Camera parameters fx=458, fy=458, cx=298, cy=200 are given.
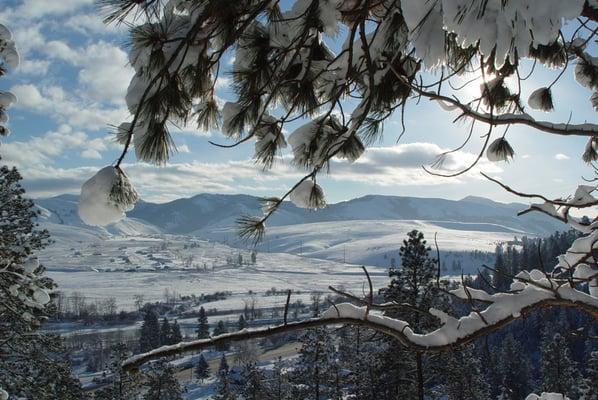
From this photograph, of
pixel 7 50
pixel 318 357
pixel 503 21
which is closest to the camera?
pixel 503 21

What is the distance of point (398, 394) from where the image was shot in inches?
664

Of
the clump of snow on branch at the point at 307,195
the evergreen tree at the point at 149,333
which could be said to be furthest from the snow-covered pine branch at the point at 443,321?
the evergreen tree at the point at 149,333

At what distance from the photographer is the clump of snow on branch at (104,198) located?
1704mm

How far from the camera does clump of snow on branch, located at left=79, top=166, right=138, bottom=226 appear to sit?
1704 millimetres

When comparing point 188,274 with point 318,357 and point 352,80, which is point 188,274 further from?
point 352,80

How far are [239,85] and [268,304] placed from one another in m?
→ 102

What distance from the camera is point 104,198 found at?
171cm

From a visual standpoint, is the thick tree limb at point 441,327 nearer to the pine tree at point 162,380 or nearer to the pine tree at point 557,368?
the pine tree at point 162,380

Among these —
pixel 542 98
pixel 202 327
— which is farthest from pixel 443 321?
pixel 202 327

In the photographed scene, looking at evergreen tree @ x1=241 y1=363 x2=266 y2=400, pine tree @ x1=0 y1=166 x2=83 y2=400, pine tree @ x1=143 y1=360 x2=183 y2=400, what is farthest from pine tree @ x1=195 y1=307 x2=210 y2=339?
pine tree @ x1=0 y1=166 x2=83 y2=400

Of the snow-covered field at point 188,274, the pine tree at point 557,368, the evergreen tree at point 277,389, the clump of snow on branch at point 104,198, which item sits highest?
the clump of snow on branch at point 104,198

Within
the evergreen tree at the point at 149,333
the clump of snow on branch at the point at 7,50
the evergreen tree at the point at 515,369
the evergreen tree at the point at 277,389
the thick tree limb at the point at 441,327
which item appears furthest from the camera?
the evergreen tree at the point at 149,333

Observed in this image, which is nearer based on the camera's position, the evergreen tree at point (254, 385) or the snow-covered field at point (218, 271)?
the evergreen tree at point (254, 385)

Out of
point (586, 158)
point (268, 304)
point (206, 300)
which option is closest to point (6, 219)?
point (586, 158)
